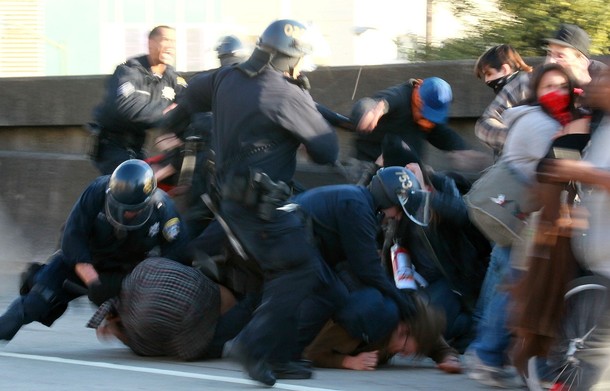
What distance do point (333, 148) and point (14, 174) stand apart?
6720 mm

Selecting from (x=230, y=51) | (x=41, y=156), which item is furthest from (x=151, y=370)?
(x=41, y=156)

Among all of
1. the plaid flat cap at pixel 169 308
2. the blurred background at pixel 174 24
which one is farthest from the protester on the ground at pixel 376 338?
the blurred background at pixel 174 24

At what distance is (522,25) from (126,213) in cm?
460

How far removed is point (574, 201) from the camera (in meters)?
6.19

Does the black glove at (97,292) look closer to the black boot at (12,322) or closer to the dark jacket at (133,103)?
the black boot at (12,322)

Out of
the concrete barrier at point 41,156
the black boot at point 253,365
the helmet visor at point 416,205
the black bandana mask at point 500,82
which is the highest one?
the black bandana mask at point 500,82

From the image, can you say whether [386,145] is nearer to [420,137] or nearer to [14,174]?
[420,137]

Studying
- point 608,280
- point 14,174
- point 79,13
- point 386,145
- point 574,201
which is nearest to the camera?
point 608,280

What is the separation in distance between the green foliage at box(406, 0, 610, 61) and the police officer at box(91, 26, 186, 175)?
2.63 meters

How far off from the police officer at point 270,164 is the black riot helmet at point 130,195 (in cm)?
98

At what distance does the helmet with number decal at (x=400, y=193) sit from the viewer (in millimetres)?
7727

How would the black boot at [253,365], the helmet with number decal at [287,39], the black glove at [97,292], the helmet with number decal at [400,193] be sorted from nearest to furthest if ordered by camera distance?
the black boot at [253,365], the helmet with number decal at [287,39], the helmet with number decal at [400,193], the black glove at [97,292]

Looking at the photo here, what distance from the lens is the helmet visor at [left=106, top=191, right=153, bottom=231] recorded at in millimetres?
7844

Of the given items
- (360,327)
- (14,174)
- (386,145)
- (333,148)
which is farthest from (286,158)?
(14,174)
